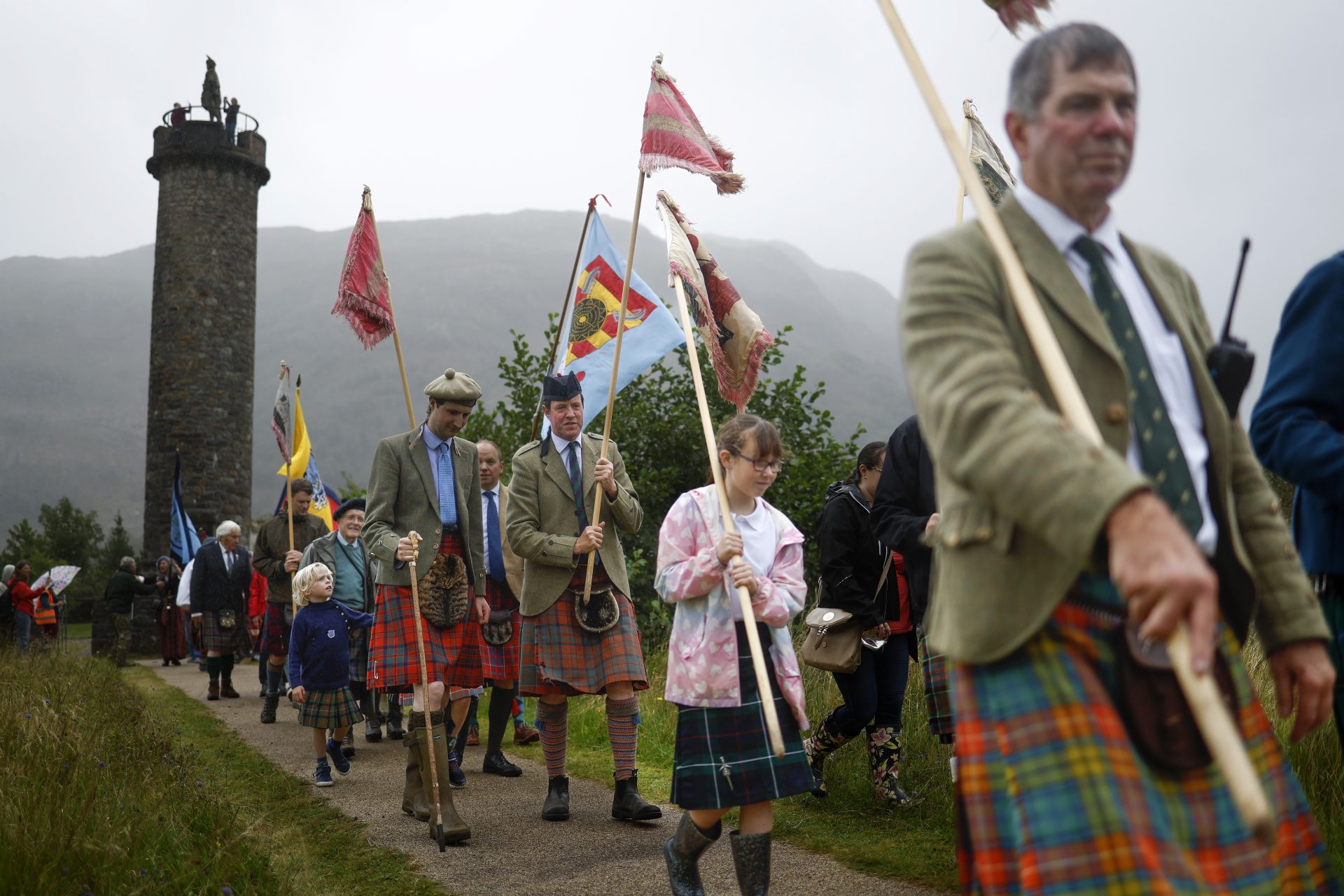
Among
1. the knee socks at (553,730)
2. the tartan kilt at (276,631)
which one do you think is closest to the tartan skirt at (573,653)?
the knee socks at (553,730)

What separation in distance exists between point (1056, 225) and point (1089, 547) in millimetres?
662

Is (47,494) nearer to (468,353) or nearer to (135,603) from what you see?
(468,353)

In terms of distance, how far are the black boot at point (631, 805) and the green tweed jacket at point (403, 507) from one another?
4.86 feet

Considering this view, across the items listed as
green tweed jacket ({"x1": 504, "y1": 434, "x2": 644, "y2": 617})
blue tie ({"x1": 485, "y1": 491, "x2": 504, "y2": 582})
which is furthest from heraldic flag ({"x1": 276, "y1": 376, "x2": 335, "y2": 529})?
green tweed jacket ({"x1": 504, "y1": 434, "x2": 644, "y2": 617})

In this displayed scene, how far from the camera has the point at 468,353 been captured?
152 meters

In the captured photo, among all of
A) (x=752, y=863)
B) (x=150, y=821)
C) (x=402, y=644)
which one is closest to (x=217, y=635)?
(x=402, y=644)

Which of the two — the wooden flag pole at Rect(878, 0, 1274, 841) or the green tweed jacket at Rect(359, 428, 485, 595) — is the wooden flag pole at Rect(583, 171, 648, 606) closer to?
the green tweed jacket at Rect(359, 428, 485, 595)

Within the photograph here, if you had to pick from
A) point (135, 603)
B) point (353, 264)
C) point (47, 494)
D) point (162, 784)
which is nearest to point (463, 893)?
point (162, 784)

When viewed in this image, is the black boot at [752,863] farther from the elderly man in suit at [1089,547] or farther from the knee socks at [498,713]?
the knee socks at [498,713]

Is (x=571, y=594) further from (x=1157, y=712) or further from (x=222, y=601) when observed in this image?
(x=222, y=601)

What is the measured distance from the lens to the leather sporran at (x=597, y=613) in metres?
6.18

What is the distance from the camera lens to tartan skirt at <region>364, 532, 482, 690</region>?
6.41m

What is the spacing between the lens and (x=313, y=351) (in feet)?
521

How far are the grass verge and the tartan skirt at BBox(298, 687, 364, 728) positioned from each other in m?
0.38
